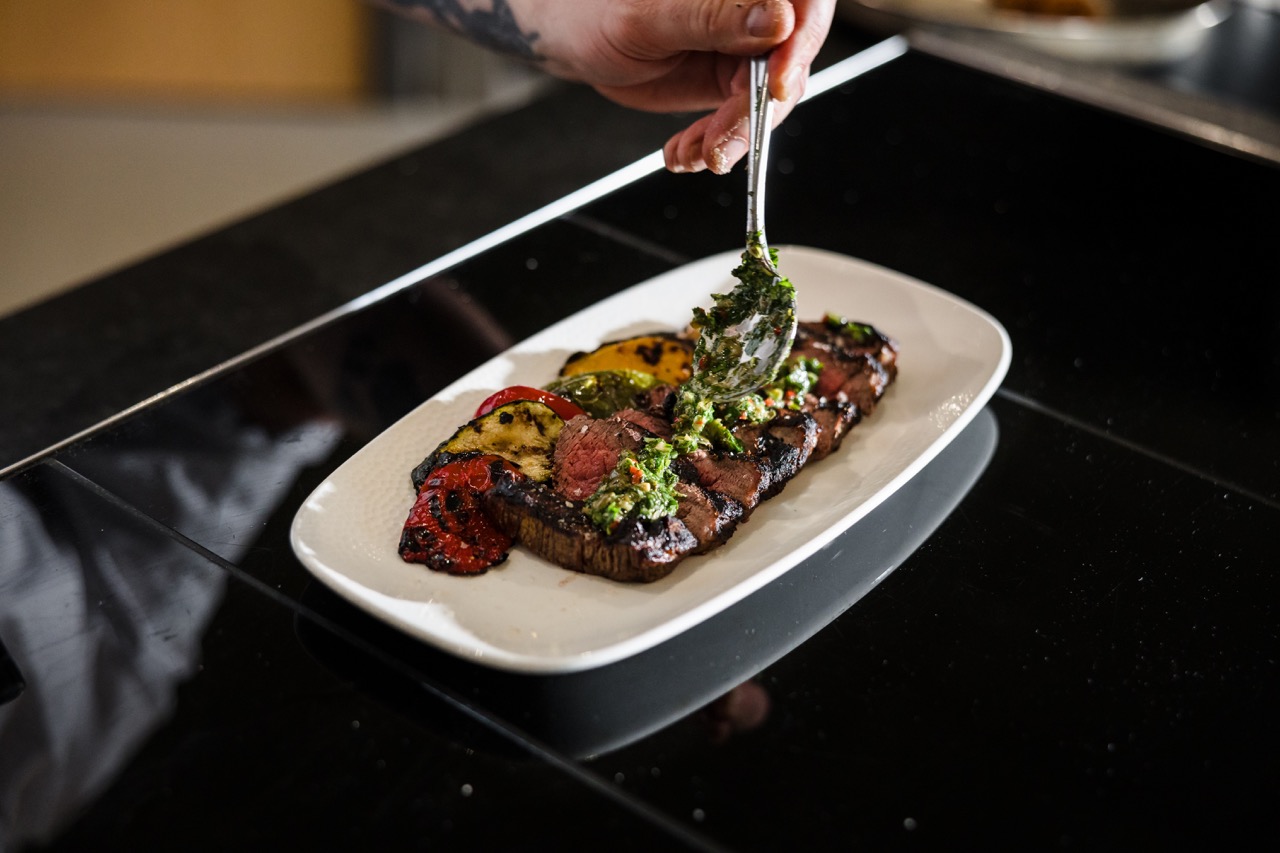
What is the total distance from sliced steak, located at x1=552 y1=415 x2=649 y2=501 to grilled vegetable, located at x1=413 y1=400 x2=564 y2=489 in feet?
0.08

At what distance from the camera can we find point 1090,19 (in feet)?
9.14

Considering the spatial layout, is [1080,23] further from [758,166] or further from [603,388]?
[603,388]

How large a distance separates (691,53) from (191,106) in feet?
11.6

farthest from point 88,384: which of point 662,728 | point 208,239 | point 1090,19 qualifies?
point 1090,19

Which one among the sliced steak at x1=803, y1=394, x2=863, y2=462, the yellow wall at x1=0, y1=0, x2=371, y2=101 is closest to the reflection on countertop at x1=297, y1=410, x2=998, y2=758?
the sliced steak at x1=803, y1=394, x2=863, y2=462

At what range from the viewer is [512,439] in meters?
1.42

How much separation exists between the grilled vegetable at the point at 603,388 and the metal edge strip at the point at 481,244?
416mm

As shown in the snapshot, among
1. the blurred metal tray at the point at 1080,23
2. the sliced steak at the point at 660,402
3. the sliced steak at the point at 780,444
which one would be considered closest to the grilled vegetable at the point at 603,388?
the sliced steak at the point at 660,402

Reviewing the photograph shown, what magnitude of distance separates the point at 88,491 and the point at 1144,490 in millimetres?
1259

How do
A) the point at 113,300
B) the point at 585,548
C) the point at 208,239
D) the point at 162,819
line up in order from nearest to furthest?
the point at 162,819
the point at 585,548
the point at 113,300
the point at 208,239

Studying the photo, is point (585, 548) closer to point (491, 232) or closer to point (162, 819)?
point (162, 819)

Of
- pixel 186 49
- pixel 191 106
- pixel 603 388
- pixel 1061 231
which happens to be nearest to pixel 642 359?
pixel 603 388

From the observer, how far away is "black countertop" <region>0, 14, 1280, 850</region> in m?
1.09

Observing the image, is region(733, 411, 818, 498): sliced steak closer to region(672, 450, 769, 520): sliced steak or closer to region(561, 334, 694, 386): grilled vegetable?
region(672, 450, 769, 520): sliced steak
